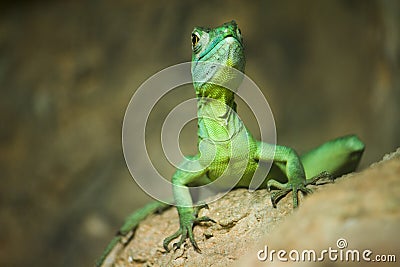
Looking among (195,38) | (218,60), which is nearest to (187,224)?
(218,60)

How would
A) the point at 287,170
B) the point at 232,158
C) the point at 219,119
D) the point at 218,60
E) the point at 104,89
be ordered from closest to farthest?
the point at 287,170 → the point at 218,60 → the point at 232,158 → the point at 219,119 → the point at 104,89

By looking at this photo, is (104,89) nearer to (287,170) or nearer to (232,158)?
(232,158)

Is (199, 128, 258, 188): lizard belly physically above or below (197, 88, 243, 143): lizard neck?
below

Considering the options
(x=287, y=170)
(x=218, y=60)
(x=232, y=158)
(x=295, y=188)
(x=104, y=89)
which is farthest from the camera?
(x=104, y=89)

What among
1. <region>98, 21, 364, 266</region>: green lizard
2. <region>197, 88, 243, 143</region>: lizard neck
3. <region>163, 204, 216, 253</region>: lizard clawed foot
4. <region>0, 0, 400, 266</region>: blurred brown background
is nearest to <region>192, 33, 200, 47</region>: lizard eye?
<region>98, 21, 364, 266</region>: green lizard

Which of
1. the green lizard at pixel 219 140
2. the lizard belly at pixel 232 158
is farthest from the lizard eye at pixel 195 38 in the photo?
the lizard belly at pixel 232 158

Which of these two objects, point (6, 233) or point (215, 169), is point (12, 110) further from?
point (215, 169)

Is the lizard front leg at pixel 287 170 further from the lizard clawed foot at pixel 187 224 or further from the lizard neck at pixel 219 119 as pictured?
the lizard clawed foot at pixel 187 224

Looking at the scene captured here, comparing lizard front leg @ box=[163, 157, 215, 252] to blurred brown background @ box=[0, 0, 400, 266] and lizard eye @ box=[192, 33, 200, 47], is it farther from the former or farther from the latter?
blurred brown background @ box=[0, 0, 400, 266]
